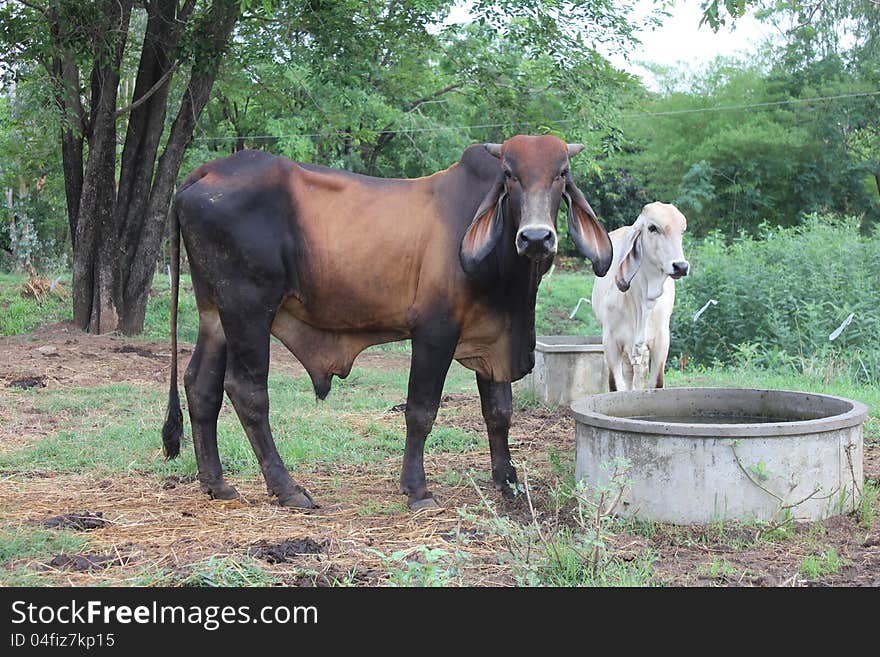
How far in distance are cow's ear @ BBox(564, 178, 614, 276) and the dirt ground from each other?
108cm

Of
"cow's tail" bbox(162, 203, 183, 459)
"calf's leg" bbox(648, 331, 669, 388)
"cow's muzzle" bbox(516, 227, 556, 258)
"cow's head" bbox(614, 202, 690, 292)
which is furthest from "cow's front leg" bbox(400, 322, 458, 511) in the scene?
"calf's leg" bbox(648, 331, 669, 388)

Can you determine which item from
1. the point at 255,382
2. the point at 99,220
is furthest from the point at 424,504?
the point at 99,220

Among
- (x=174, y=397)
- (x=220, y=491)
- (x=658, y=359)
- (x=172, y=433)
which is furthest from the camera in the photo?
(x=658, y=359)

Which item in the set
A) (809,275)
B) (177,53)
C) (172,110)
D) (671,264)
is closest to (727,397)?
(671,264)

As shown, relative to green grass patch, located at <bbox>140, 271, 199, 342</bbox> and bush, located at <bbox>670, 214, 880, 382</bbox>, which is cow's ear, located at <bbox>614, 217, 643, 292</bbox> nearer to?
bush, located at <bbox>670, 214, 880, 382</bbox>

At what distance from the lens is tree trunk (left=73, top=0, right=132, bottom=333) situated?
11.5 m

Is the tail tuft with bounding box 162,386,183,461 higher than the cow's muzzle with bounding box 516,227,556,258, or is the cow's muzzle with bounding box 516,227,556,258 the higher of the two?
the cow's muzzle with bounding box 516,227,556,258

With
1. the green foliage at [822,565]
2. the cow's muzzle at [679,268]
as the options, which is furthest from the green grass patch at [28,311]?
the green foliage at [822,565]

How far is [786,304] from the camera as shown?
10.5 meters

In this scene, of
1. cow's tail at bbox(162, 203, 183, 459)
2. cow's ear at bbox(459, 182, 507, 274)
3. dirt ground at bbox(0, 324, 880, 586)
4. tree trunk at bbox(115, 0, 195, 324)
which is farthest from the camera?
tree trunk at bbox(115, 0, 195, 324)

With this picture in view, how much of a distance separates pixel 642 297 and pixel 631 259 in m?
0.28

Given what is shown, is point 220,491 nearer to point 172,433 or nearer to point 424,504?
point 172,433

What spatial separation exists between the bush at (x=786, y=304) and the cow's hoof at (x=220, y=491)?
590 centimetres

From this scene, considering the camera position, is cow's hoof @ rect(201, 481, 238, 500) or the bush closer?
cow's hoof @ rect(201, 481, 238, 500)
